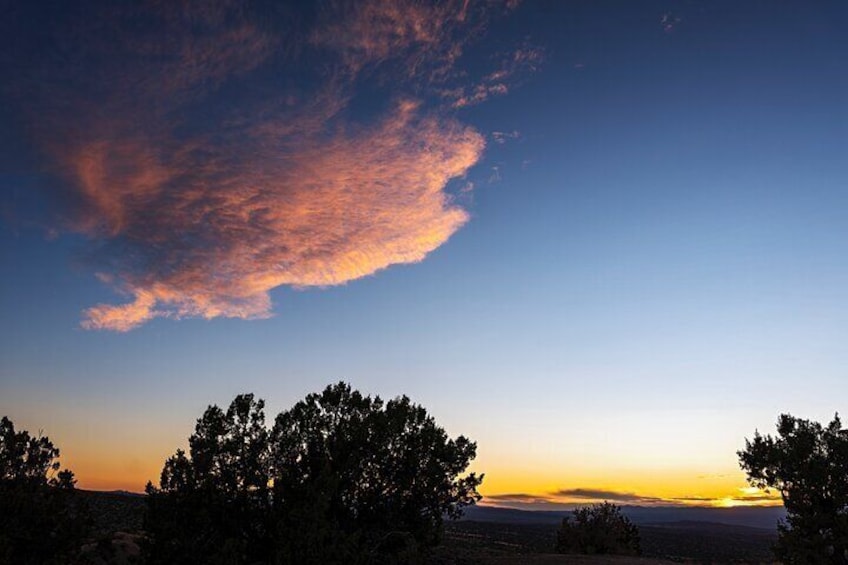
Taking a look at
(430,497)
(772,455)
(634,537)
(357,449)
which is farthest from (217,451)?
(634,537)

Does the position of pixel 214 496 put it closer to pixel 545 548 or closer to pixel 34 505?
pixel 34 505

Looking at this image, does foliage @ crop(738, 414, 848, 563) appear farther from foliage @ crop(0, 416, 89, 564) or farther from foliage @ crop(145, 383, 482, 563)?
foliage @ crop(0, 416, 89, 564)

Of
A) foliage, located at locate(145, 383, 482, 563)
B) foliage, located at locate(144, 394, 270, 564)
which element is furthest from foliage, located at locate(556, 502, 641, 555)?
foliage, located at locate(144, 394, 270, 564)

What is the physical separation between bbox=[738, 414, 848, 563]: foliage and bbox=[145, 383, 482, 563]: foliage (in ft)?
64.2

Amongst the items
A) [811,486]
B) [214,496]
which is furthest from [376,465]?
[811,486]

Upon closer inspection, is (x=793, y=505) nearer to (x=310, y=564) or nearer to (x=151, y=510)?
(x=310, y=564)

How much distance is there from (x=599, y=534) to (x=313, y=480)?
113 feet

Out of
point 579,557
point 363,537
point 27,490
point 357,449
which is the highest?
point 357,449

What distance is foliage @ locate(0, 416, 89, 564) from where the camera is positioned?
23328mm

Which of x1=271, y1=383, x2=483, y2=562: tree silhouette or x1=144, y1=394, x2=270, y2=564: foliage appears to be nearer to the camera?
x1=144, y1=394, x2=270, y2=564: foliage

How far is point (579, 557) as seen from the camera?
44188mm

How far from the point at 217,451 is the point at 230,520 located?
3.21m

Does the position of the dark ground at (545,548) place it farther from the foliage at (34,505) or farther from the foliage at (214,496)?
the foliage at (34,505)

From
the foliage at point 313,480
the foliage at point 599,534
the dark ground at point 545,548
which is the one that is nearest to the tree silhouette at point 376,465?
the foliage at point 313,480
